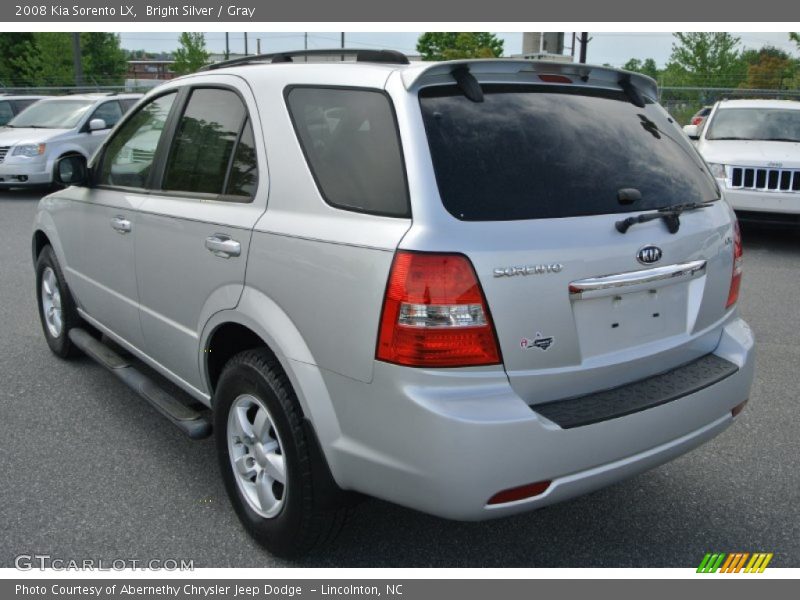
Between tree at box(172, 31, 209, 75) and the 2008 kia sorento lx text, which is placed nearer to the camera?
the 2008 kia sorento lx text

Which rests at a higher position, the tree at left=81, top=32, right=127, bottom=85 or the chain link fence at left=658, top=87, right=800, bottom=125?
the tree at left=81, top=32, right=127, bottom=85

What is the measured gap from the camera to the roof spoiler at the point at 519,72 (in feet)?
8.46

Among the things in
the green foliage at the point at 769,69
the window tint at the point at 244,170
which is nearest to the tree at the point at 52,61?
the green foliage at the point at 769,69

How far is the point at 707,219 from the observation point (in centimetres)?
301

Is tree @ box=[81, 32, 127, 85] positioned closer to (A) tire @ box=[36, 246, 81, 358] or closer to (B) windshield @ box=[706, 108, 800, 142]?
(B) windshield @ box=[706, 108, 800, 142]

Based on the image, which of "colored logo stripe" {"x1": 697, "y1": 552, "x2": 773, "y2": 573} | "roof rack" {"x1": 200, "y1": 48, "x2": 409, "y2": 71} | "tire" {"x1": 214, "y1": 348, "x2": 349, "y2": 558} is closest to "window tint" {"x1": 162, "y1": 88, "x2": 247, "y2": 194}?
"roof rack" {"x1": 200, "y1": 48, "x2": 409, "y2": 71}

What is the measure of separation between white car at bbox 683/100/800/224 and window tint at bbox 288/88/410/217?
24.1ft

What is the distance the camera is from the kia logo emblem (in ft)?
8.82

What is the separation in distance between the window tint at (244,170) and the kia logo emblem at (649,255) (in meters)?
1.47

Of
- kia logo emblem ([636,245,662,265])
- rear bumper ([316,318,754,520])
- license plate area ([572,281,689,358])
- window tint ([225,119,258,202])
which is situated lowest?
rear bumper ([316,318,754,520])

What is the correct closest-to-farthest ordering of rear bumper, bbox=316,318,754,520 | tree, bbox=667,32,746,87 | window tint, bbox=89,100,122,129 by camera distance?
rear bumper, bbox=316,318,754,520 → window tint, bbox=89,100,122,129 → tree, bbox=667,32,746,87

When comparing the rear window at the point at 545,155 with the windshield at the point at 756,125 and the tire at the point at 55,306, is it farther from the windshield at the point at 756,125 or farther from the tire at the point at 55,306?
the windshield at the point at 756,125
